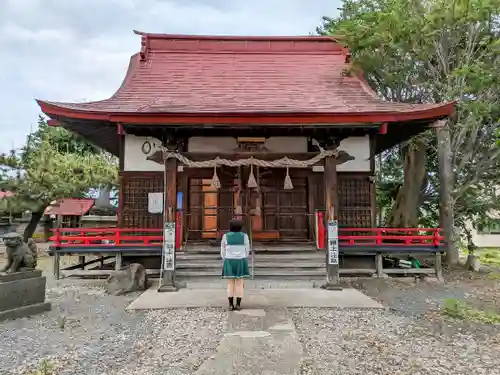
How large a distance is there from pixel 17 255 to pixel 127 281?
2.15m

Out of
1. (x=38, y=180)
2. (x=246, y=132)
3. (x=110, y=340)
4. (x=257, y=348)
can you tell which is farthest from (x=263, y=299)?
(x=38, y=180)

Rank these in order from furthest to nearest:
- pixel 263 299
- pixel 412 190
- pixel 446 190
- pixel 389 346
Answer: pixel 412 190 < pixel 446 190 < pixel 263 299 < pixel 389 346

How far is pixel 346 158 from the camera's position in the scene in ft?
26.1

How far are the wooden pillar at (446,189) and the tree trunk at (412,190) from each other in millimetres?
1052

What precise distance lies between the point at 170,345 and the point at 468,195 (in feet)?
34.7

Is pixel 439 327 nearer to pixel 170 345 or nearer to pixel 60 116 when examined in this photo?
pixel 170 345

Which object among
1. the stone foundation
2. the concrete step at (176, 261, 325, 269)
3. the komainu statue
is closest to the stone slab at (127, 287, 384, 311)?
the concrete step at (176, 261, 325, 269)

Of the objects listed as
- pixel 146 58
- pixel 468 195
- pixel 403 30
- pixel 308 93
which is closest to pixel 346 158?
pixel 308 93

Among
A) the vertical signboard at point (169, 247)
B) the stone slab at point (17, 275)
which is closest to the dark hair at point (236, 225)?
the vertical signboard at point (169, 247)

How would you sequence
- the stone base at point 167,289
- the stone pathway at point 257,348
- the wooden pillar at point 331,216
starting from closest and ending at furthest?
the stone pathway at point 257,348, the stone base at point 167,289, the wooden pillar at point 331,216

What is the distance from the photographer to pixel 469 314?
596 cm

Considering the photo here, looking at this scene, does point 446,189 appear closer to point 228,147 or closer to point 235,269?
point 228,147

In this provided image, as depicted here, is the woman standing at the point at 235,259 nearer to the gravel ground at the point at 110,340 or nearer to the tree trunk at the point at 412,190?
the gravel ground at the point at 110,340

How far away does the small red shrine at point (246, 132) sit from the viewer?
7.85 metres
